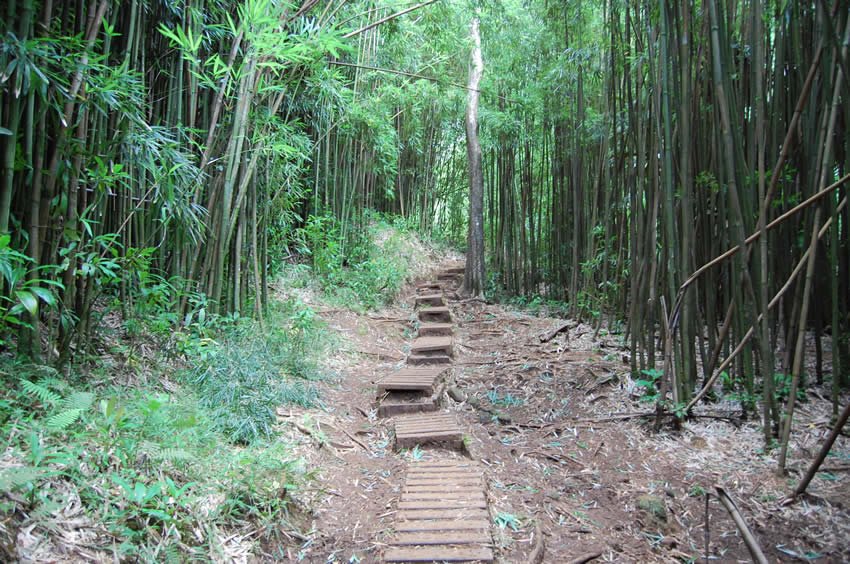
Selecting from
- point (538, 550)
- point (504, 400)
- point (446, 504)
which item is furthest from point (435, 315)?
point (538, 550)

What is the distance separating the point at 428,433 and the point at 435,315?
311 centimetres

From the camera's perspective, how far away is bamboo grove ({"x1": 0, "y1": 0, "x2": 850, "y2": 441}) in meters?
2.11

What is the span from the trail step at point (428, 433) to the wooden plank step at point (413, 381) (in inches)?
16.6

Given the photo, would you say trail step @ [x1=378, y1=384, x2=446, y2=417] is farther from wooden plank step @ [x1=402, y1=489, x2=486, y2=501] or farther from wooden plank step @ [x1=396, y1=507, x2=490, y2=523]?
wooden plank step @ [x1=396, y1=507, x2=490, y2=523]

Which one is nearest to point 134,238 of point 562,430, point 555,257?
point 562,430

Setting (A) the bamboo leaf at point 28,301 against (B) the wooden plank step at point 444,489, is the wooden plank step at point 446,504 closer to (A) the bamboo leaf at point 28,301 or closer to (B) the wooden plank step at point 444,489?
(B) the wooden plank step at point 444,489

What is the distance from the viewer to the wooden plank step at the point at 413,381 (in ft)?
11.3

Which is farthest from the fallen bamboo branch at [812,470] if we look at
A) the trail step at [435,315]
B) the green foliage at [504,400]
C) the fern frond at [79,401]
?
the trail step at [435,315]

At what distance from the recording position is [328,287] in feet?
19.2

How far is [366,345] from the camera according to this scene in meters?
4.92

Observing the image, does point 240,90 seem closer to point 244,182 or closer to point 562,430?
point 244,182

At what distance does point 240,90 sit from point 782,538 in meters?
3.48

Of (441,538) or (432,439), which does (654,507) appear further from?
(432,439)

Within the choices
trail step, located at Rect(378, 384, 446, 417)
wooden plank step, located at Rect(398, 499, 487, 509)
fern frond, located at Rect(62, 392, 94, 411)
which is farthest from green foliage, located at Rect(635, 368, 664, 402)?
fern frond, located at Rect(62, 392, 94, 411)
